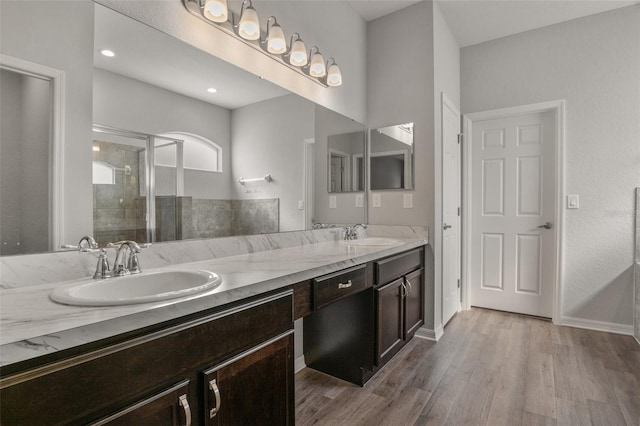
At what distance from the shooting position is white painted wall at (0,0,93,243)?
0.99 meters

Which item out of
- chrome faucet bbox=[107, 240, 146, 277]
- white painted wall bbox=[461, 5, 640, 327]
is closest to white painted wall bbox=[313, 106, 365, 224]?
chrome faucet bbox=[107, 240, 146, 277]

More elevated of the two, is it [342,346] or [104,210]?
[104,210]

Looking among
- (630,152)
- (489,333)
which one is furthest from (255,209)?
(630,152)

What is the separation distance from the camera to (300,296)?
1.28 metres

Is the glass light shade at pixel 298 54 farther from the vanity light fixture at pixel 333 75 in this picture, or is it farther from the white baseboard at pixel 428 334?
the white baseboard at pixel 428 334

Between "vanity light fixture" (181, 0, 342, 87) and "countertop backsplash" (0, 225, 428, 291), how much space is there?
3.36 ft

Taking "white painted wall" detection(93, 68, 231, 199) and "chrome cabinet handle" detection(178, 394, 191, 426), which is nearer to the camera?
"chrome cabinet handle" detection(178, 394, 191, 426)

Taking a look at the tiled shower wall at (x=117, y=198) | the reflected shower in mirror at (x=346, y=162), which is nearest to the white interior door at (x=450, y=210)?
the reflected shower in mirror at (x=346, y=162)

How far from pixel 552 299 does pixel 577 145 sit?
1368mm

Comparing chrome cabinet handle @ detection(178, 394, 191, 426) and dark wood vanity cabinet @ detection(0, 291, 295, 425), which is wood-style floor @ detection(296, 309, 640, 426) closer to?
dark wood vanity cabinet @ detection(0, 291, 295, 425)

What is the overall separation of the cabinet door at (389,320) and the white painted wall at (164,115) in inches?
41.2

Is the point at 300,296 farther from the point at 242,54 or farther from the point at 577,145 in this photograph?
the point at 577,145

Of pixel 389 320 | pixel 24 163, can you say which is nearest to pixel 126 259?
pixel 24 163

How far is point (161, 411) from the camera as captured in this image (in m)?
0.78
